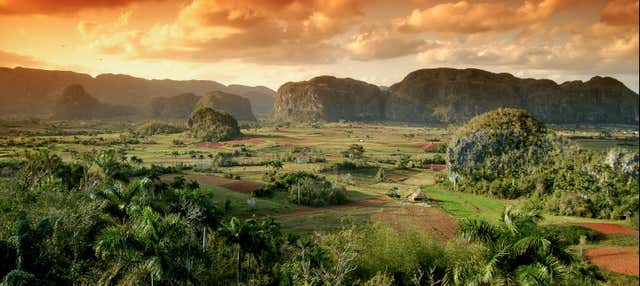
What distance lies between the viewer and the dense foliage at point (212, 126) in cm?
15162

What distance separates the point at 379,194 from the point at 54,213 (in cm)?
5008

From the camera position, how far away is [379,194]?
217ft

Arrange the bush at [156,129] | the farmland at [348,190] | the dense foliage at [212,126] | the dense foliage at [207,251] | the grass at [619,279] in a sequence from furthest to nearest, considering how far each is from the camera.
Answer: the bush at [156,129] < the dense foliage at [212,126] < the farmland at [348,190] < the grass at [619,279] < the dense foliage at [207,251]

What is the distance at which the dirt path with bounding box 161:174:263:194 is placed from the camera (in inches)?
2413

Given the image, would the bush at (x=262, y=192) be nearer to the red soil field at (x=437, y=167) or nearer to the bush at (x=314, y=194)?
the bush at (x=314, y=194)

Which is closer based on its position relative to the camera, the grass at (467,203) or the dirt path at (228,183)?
the grass at (467,203)

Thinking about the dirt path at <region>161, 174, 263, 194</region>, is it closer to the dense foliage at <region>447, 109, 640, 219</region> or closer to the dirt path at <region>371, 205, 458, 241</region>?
the dirt path at <region>371, 205, 458, 241</region>

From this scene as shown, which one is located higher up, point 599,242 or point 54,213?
point 54,213

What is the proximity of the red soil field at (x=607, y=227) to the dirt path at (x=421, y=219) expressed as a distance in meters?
15.7

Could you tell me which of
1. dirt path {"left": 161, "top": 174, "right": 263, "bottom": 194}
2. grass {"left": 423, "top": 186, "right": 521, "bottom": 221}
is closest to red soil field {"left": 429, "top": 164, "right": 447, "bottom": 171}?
grass {"left": 423, "top": 186, "right": 521, "bottom": 221}

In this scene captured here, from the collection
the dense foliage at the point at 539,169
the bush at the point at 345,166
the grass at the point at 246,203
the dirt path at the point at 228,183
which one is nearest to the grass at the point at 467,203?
the dense foliage at the point at 539,169

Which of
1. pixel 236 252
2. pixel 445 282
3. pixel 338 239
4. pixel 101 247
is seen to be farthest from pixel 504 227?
pixel 101 247

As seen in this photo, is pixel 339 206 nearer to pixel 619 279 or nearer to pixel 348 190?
pixel 348 190

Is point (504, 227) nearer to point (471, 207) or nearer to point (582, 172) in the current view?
point (471, 207)
